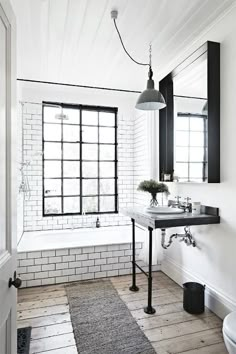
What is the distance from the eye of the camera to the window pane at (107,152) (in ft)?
13.6

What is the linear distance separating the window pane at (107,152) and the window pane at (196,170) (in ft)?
6.01

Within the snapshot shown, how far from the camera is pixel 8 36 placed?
1137mm

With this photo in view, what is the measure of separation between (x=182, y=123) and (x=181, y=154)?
36 centimetres

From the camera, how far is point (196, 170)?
2.53m

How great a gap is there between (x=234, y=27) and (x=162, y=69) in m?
1.21

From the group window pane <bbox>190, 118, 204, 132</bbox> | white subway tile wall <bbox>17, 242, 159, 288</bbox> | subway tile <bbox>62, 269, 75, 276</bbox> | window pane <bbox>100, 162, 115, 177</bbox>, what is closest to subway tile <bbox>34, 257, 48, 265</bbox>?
white subway tile wall <bbox>17, 242, 159, 288</bbox>

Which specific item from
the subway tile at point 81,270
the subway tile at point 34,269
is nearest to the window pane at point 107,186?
the subway tile at point 81,270

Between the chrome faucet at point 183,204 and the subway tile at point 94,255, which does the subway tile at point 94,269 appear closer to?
the subway tile at point 94,255

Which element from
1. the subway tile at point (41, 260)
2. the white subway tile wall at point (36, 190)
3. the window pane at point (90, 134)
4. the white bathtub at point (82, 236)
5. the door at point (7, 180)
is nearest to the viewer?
the door at point (7, 180)

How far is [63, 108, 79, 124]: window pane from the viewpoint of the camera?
3.96 m

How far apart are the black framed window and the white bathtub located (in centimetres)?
34

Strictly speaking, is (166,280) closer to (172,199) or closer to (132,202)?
(172,199)

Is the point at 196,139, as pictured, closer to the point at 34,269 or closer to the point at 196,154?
the point at 196,154

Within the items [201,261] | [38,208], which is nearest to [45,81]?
[38,208]
